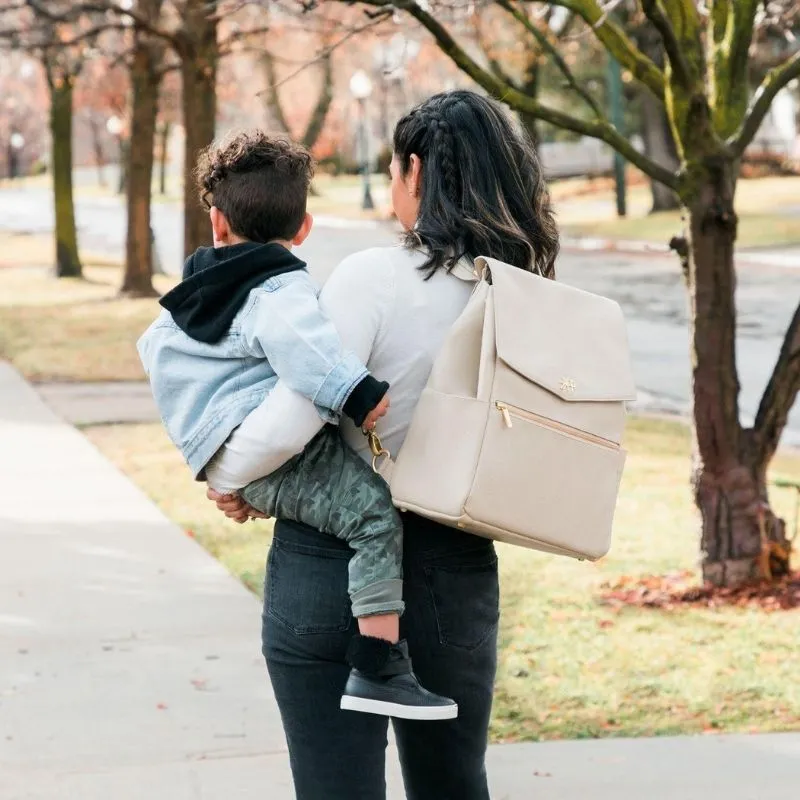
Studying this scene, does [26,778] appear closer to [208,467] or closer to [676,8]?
[208,467]

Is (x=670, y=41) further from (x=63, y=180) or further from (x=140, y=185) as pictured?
(x=63, y=180)

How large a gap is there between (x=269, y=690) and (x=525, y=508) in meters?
2.64

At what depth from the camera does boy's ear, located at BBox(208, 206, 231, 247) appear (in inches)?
97.6

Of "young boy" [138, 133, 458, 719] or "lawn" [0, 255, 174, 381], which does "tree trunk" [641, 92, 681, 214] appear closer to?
"lawn" [0, 255, 174, 381]

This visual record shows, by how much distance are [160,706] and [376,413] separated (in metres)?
2.58

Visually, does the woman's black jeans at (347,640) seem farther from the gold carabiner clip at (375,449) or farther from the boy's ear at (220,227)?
the boy's ear at (220,227)

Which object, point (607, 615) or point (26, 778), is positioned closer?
point (26, 778)

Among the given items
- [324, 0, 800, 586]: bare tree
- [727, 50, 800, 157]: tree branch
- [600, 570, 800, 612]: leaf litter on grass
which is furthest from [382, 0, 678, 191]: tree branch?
[600, 570, 800, 612]: leaf litter on grass

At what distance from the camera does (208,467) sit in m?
2.46

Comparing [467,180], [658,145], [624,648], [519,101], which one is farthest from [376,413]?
[658,145]

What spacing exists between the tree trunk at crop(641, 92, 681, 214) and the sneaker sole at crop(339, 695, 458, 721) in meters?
33.0

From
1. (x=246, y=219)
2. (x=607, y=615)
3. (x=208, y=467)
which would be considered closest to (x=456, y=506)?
(x=208, y=467)

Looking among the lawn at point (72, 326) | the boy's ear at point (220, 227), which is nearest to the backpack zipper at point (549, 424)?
the boy's ear at point (220, 227)

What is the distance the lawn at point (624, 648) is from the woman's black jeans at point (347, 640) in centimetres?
197
